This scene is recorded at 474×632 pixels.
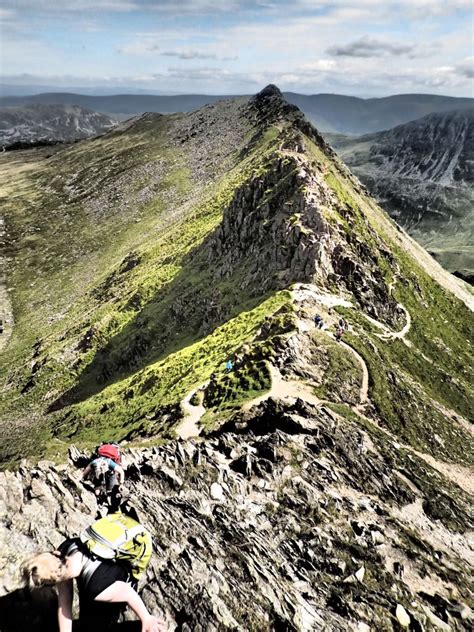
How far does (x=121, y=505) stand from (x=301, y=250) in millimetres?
56394

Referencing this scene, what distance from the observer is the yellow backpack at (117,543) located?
1124 cm

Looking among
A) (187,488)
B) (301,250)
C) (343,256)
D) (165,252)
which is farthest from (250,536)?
(165,252)

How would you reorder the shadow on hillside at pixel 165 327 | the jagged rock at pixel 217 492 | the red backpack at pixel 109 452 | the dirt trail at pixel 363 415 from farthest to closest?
the shadow on hillside at pixel 165 327
the dirt trail at pixel 363 415
the jagged rock at pixel 217 492
the red backpack at pixel 109 452

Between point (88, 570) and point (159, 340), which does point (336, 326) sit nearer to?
point (159, 340)

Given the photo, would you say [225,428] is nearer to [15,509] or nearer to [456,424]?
[15,509]

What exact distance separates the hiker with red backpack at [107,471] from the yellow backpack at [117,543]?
605cm

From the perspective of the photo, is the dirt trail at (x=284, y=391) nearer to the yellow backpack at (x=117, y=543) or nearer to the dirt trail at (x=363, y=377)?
the dirt trail at (x=363, y=377)

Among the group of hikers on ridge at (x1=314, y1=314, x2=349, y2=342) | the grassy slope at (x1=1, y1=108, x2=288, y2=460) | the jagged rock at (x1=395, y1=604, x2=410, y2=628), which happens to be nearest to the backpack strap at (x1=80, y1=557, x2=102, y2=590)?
the jagged rock at (x1=395, y1=604, x2=410, y2=628)

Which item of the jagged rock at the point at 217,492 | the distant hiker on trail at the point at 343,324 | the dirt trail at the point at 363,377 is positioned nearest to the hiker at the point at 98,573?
the jagged rock at the point at 217,492

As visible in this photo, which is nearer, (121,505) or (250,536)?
(121,505)

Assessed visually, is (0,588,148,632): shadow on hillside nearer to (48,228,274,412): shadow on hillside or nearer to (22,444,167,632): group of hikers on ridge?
(22,444,167,632): group of hikers on ridge

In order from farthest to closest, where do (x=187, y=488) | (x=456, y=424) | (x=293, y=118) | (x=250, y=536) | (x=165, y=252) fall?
1. (x=293, y=118)
2. (x=165, y=252)
3. (x=456, y=424)
4. (x=187, y=488)
5. (x=250, y=536)

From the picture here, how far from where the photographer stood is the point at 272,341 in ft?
168

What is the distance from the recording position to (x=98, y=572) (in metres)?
11.2
